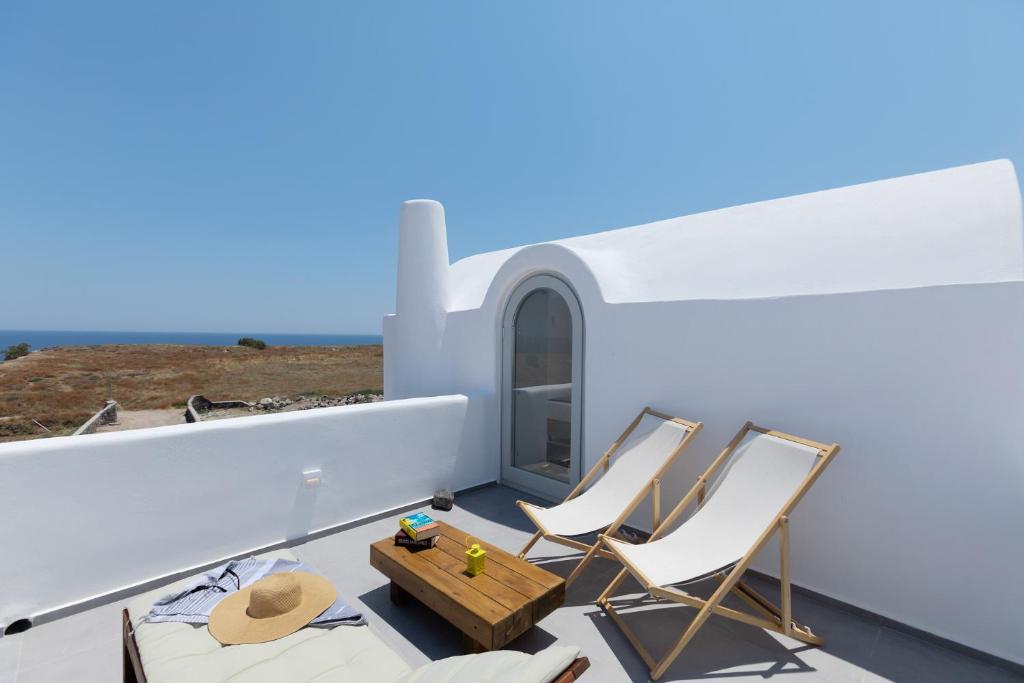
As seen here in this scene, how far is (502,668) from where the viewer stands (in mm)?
1608

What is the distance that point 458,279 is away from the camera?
29.4ft

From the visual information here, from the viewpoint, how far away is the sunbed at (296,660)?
1648mm

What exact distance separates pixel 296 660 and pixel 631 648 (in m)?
2.20

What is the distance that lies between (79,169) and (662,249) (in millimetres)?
24819

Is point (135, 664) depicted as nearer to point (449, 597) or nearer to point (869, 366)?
point (449, 597)

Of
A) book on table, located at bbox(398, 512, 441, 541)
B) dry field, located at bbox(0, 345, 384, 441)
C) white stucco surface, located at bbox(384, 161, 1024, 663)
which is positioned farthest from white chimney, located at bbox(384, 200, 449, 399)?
dry field, located at bbox(0, 345, 384, 441)

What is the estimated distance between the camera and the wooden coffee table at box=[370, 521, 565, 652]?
2566mm

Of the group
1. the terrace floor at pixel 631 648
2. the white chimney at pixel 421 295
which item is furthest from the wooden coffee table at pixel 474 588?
the white chimney at pixel 421 295

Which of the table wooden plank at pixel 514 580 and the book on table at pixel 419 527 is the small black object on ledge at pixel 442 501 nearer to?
the book on table at pixel 419 527

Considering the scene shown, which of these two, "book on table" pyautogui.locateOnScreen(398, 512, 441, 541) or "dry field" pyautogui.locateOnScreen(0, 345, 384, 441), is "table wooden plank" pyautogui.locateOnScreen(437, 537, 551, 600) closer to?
"book on table" pyautogui.locateOnScreen(398, 512, 441, 541)

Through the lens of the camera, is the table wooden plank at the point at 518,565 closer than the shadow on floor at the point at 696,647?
No

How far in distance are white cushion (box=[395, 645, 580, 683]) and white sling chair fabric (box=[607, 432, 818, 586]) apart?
1499 millimetres

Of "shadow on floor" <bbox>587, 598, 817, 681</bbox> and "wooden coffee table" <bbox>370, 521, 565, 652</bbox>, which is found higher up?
"wooden coffee table" <bbox>370, 521, 565, 652</bbox>

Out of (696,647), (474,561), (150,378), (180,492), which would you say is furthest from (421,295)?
(150,378)
